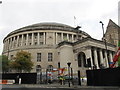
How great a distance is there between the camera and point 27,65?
4322cm

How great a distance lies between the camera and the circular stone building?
45281 mm

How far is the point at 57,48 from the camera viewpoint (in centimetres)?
5703

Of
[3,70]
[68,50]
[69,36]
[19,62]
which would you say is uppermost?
[69,36]

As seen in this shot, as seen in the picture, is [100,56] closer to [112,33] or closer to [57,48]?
[112,33]

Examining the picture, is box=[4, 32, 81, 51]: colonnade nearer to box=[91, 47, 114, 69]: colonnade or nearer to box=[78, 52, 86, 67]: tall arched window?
box=[78, 52, 86, 67]: tall arched window

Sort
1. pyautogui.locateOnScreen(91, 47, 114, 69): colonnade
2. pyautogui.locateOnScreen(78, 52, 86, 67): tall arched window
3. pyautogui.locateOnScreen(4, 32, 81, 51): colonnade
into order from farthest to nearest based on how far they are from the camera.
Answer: pyautogui.locateOnScreen(4, 32, 81, 51): colonnade < pyautogui.locateOnScreen(78, 52, 86, 67): tall arched window < pyautogui.locateOnScreen(91, 47, 114, 69): colonnade

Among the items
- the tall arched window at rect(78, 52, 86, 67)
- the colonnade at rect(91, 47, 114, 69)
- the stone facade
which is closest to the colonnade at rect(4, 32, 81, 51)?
the tall arched window at rect(78, 52, 86, 67)

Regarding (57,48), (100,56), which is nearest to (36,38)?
(57,48)

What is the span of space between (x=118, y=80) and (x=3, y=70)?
4810cm

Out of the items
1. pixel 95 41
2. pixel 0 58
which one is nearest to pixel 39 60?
pixel 0 58

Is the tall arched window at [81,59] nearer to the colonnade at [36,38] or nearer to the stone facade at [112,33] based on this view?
the colonnade at [36,38]

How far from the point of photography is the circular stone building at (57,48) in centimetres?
4528

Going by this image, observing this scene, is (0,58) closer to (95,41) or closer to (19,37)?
(19,37)

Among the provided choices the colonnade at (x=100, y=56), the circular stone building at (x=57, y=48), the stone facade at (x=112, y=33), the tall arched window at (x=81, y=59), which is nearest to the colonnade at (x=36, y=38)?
the circular stone building at (x=57, y=48)
